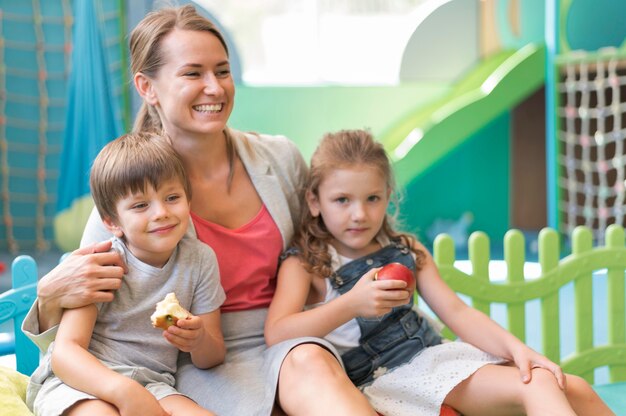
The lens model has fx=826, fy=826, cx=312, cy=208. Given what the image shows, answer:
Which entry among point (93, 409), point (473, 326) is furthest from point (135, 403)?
point (473, 326)

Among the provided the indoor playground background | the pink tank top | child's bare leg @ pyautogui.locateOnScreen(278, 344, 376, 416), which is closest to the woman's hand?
the pink tank top

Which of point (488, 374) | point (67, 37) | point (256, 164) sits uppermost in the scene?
point (67, 37)

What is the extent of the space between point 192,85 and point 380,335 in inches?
27.4

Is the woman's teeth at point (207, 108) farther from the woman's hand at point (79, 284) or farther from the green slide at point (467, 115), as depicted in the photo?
the green slide at point (467, 115)

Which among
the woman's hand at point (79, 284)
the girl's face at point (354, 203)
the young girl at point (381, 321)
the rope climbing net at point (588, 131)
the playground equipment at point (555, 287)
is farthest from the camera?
the rope climbing net at point (588, 131)

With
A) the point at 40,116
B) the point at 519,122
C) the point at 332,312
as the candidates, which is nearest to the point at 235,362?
the point at 332,312

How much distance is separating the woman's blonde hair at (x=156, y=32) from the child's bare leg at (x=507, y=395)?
90cm

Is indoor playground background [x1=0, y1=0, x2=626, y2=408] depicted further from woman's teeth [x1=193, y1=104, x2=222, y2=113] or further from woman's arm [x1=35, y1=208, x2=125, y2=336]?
woman's arm [x1=35, y1=208, x2=125, y2=336]

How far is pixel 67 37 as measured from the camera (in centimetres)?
Result: 554

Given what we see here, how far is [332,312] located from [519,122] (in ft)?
15.0

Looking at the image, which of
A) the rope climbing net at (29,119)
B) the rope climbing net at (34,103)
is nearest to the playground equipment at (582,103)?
the rope climbing net at (34,103)

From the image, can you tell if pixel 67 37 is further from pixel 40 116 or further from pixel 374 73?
pixel 374 73

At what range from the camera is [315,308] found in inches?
69.2

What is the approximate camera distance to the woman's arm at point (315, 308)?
1.62 m
